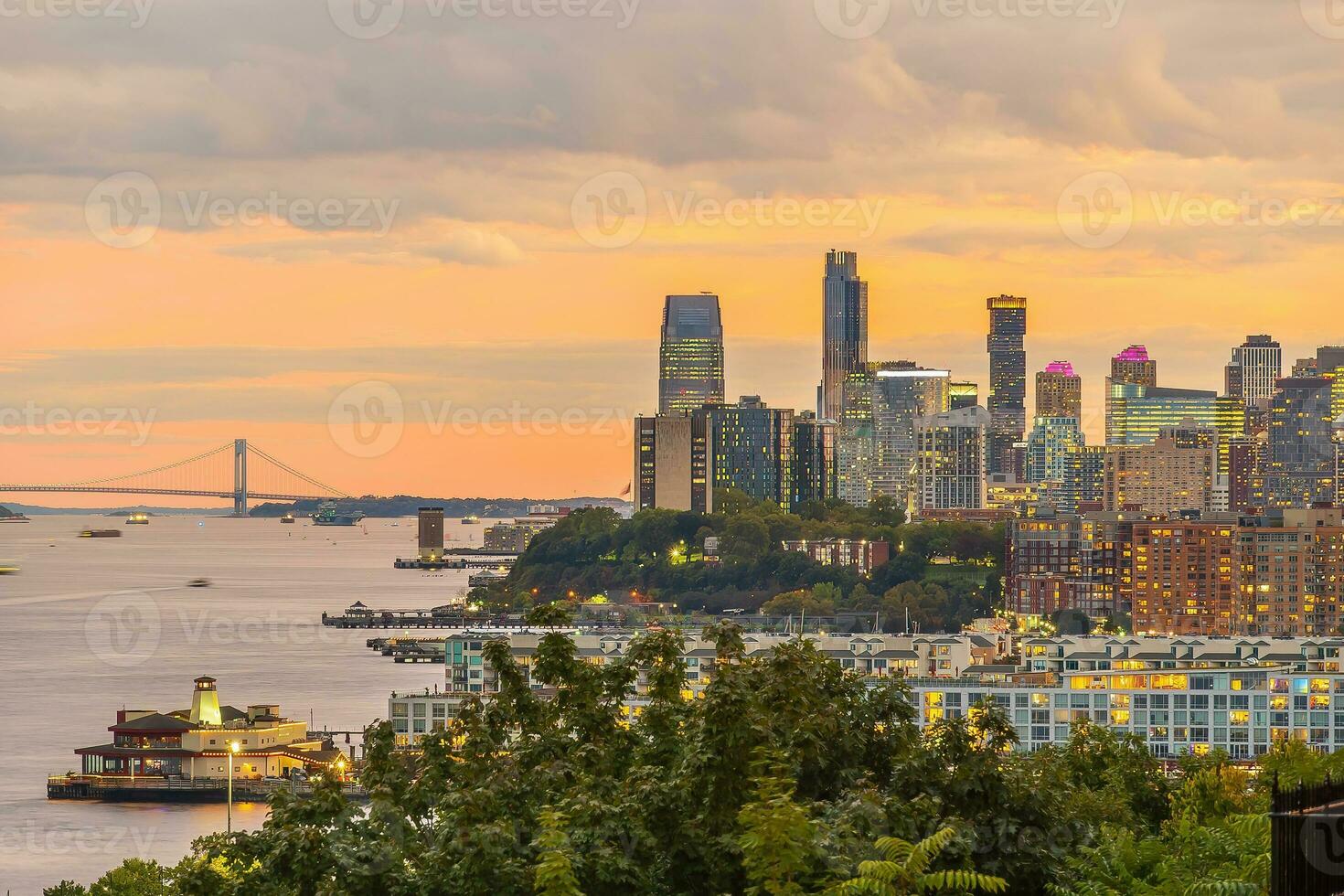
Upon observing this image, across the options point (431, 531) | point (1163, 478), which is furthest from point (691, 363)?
point (1163, 478)

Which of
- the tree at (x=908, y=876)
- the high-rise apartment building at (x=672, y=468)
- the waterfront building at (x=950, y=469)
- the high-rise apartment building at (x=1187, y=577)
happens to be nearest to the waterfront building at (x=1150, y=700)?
the tree at (x=908, y=876)

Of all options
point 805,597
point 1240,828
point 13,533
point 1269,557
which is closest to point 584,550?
point 805,597

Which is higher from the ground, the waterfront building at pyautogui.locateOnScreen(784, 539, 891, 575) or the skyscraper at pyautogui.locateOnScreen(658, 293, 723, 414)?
the skyscraper at pyautogui.locateOnScreen(658, 293, 723, 414)

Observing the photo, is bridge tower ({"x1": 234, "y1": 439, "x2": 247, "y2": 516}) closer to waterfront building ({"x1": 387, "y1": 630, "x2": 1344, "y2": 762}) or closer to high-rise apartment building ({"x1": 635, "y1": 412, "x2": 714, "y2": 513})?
high-rise apartment building ({"x1": 635, "y1": 412, "x2": 714, "y2": 513})

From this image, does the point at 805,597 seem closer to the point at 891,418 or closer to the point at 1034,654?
the point at 1034,654

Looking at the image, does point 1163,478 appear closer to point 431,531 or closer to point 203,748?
point 431,531

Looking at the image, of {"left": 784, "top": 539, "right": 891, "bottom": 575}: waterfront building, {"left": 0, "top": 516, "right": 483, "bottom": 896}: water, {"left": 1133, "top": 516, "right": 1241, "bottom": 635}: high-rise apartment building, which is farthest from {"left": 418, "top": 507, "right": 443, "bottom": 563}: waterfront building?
{"left": 1133, "top": 516, "right": 1241, "bottom": 635}: high-rise apartment building
